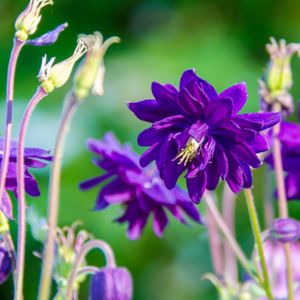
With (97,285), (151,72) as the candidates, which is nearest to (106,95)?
(151,72)

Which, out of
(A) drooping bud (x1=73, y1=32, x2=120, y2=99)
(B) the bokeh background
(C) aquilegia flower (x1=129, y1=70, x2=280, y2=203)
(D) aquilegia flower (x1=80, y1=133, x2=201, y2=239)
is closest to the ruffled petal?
(C) aquilegia flower (x1=129, y1=70, x2=280, y2=203)

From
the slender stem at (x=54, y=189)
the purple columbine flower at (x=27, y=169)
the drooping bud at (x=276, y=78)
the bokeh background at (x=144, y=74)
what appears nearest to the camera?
the slender stem at (x=54, y=189)

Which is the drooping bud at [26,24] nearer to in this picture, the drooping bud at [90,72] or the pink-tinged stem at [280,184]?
the drooping bud at [90,72]

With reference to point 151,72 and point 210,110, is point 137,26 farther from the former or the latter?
point 210,110

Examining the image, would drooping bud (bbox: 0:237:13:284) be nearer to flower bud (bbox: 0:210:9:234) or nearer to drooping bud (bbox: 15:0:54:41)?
flower bud (bbox: 0:210:9:234)

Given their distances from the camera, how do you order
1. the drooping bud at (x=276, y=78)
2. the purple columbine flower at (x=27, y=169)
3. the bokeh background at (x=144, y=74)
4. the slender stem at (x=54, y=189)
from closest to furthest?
the slender stem at (x=54, y=189), the purple columbine flower at (x=27, y=169), the drooping bud at (x=276, y=78), the bokeh background at (x=144, y=74)

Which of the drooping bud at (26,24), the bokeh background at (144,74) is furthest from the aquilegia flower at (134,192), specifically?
the bokeh background at (144,74)

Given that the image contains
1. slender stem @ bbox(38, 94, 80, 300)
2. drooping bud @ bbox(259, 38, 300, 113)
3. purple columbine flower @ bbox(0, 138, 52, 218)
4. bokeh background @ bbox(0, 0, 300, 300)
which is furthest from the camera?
bokeh background @ bbox(0, 0, 300, 300)
